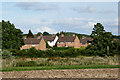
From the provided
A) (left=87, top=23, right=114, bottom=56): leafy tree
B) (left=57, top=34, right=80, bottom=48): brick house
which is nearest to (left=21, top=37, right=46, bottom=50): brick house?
(left=57, top=34, right=80, bottom=48): brick house

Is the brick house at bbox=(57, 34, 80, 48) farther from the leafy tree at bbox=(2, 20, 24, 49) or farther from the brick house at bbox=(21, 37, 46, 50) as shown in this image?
the leafy tree at bbox=(2, 20, 24, 49)

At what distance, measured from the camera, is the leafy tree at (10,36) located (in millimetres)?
41466

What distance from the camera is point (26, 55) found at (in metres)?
30.0

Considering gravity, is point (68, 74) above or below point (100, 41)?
below

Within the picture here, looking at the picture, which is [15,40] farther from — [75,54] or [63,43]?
[63,43]

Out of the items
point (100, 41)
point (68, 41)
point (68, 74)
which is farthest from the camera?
point (68, 41)

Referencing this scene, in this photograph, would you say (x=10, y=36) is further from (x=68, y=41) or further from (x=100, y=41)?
(x=68, y=41)

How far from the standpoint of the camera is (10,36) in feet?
140

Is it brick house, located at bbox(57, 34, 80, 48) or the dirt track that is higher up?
brick house, located at bbox(57, 34, 80, 48)

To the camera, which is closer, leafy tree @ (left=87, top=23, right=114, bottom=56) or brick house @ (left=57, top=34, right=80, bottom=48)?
leafy tree @ (left=87, top=23, right=114, bottom=56)

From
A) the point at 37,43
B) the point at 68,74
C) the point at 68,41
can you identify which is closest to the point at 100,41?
the point at 68,74

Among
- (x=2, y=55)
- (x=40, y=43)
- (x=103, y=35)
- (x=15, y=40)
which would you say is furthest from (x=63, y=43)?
(x=2, y=55)

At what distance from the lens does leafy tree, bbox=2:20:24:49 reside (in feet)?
136

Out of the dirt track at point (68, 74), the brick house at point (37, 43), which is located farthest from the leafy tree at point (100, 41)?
the brick house at point (37, 43)
